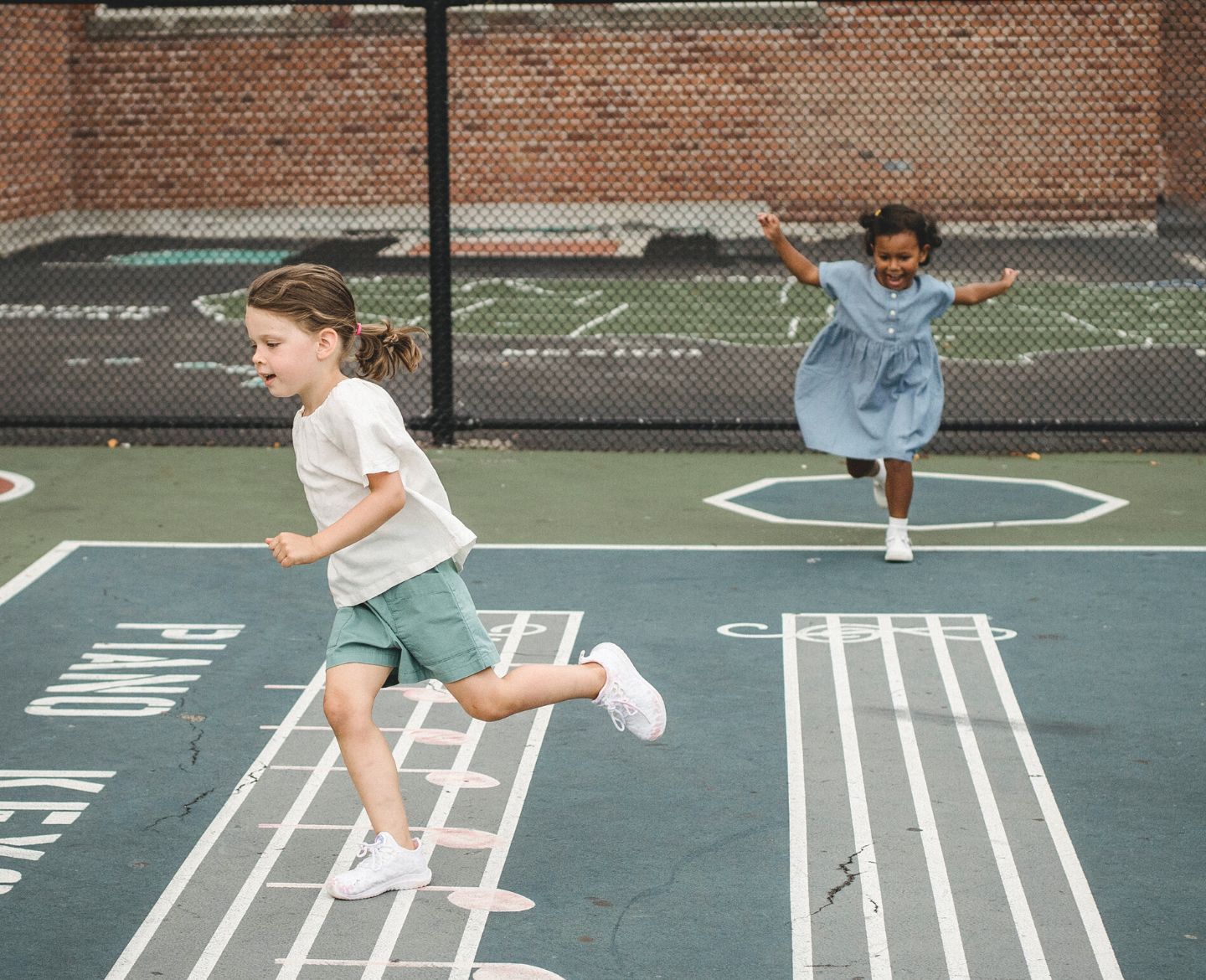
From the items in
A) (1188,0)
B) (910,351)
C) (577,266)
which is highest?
(1188,0)

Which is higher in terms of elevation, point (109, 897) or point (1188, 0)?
point (1188, 0)

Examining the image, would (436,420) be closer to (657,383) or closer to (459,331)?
(657,383)

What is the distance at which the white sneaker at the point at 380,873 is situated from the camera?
3.95m

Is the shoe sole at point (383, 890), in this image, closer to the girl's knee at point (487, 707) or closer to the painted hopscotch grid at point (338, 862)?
the painted hopscotch grid at point (338, 862)

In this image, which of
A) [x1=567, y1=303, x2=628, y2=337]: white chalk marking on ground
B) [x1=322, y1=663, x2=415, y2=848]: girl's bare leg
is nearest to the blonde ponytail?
[x1=322, y1=663, x2=415, y2=848]: girl's bare leg

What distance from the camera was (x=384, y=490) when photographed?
3.85m

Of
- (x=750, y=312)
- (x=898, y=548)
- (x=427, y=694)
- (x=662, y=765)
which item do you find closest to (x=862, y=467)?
(x=898, y=548)

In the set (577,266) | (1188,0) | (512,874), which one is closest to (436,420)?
(512,874)

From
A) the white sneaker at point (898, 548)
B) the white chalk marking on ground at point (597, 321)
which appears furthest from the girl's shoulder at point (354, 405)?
the white chalk marking on ground at point (597, 321)

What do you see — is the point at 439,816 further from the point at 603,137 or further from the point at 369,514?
the point at 603,137

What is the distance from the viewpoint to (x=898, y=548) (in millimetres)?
7012

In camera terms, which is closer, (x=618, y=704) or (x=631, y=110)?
(x=618, y=704)

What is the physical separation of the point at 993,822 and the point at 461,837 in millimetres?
1392

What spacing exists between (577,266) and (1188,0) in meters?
9.02
